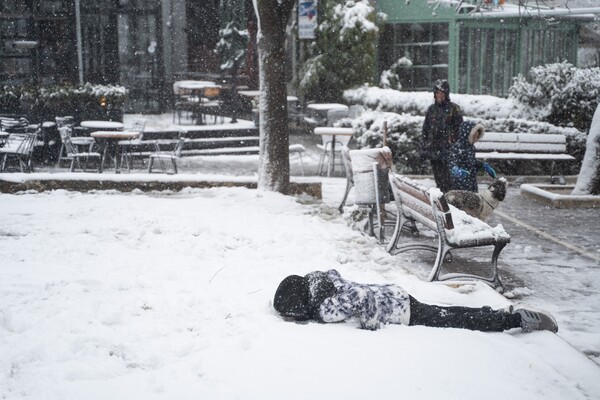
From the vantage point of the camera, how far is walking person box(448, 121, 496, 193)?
29.0ft

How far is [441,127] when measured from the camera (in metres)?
9.42

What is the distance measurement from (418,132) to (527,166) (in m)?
2.58

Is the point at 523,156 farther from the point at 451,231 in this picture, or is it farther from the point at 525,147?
the point at 451,231

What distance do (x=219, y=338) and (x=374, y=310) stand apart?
44.8 inches

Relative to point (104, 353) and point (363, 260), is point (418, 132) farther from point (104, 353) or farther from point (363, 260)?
point (104, 353)

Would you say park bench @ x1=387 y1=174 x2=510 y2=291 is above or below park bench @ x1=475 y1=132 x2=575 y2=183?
below

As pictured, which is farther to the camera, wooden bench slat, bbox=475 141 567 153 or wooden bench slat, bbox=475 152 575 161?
wooden bench slat, bbox=475 141 567 153

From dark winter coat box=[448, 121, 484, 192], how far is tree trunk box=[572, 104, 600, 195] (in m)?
3.21

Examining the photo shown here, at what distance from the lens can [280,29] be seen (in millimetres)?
10555

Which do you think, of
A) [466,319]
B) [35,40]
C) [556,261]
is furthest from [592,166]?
[35,40]

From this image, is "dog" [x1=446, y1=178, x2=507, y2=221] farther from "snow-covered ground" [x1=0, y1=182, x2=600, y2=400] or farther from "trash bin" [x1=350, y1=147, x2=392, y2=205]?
"snow-covered ground" [x1=0, y1=182, x2=600, y2=400]

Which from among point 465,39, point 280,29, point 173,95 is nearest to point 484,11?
point 465,39

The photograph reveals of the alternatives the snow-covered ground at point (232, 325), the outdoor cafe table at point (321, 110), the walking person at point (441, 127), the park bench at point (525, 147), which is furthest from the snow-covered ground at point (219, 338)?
the outdoor cafe table at point (321, 110)

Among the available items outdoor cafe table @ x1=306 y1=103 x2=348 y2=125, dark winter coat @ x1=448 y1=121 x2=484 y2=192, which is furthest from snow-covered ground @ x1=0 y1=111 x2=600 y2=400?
outdoor cafe table @ x1=306 y1=103 x2=348 y2=125
